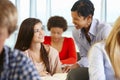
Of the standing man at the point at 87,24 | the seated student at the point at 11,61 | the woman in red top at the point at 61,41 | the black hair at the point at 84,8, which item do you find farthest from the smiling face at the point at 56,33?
the seated student at the point at 11,61

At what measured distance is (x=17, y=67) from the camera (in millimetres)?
1223

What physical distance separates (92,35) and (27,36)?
0.66 metres

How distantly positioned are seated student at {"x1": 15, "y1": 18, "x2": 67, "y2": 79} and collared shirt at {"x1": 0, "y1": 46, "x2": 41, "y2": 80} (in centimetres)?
166

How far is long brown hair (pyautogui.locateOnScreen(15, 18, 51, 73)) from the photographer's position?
2922 mm

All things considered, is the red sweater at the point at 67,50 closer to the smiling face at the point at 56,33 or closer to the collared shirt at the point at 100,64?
the smiling face at the point at 56,33

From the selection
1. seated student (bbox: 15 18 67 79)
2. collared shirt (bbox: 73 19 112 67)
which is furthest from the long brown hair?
collared shirt (bbox: 73 19 112 67)

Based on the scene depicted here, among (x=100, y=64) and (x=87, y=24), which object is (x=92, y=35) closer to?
(x=87, y=24)

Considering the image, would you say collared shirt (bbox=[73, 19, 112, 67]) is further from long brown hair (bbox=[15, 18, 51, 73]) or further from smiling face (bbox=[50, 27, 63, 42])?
smiling face (bbox=[50, 27, 63, 42])

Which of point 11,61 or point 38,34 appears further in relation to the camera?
point 38,34

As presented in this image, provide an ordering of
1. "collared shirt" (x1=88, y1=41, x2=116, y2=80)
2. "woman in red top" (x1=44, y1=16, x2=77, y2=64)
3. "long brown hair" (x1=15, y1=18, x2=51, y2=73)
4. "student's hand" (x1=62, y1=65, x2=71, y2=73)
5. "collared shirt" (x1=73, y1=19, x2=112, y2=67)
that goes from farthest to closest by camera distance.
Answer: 1. "woman in red top" (x1=44, y1=16, x2=77, y2=64)
2. "student's hand" (x1=62, y1=65, x2=71, y2=73)
3. "long brown hair" (x1=15, y1=18, x2=51, y2=73)
4. "collared shirt" (x1=73, y1=19, x2=112, y2=67)
5. "collared shirt" (x1=88, y1=41, x2=116, y2=80)

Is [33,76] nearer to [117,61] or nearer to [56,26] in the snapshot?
[117,61]

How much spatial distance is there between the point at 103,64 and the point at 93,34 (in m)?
0.77

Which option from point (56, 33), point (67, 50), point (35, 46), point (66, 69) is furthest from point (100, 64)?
point (67, 50)

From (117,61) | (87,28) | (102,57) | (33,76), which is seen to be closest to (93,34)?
(87,28)
